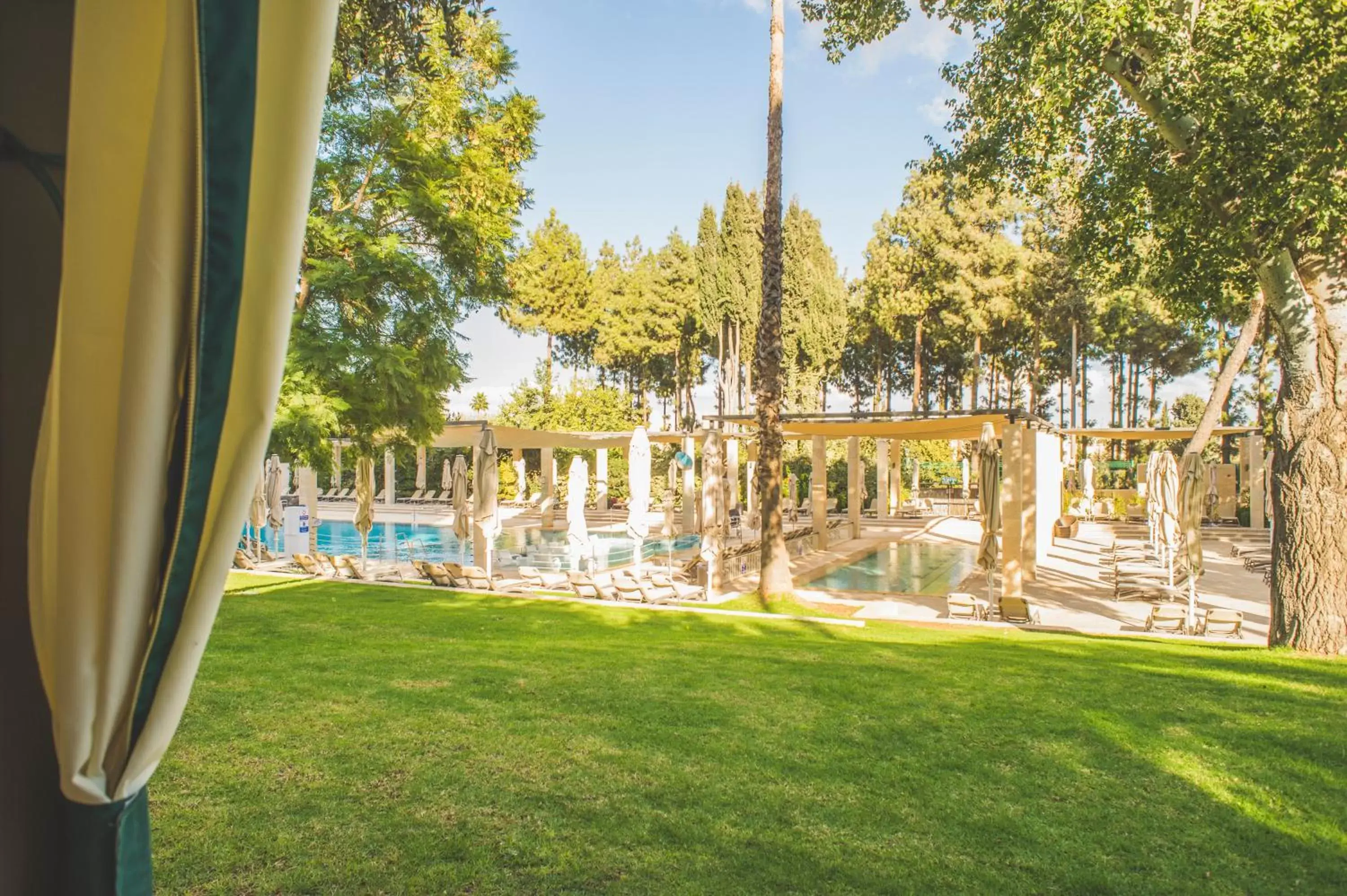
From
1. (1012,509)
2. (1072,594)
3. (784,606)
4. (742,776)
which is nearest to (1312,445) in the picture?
(1012,509)

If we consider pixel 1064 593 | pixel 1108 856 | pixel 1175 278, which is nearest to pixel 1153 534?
pixel 1064 593

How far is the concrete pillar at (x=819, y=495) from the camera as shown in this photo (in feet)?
64.4

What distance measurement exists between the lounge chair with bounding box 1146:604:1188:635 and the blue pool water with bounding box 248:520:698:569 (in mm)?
9057

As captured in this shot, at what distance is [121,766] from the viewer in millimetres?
1257

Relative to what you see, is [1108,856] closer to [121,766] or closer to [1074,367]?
[121,766]

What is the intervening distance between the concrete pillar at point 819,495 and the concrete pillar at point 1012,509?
6123 mm

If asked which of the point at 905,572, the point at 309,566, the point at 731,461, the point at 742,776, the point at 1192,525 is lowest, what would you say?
the point at 905,572

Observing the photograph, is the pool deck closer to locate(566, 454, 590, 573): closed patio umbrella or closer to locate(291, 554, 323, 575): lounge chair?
locate(566, 454, 590, 573): closed patio umbrella

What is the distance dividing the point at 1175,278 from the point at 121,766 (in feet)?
36.3

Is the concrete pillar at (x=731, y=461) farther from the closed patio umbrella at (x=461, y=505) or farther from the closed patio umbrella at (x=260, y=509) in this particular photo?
the closed patio umbrella at (x=260, y=509)

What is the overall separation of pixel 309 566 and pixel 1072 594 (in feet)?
43.5

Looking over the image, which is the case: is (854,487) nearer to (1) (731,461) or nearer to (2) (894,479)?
(1) (731,461)

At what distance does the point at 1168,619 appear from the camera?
1061cm

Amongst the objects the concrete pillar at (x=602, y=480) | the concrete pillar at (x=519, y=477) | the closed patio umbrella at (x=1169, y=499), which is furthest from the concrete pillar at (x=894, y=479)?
the closed patio umbrella at (x=1169, y=499)
